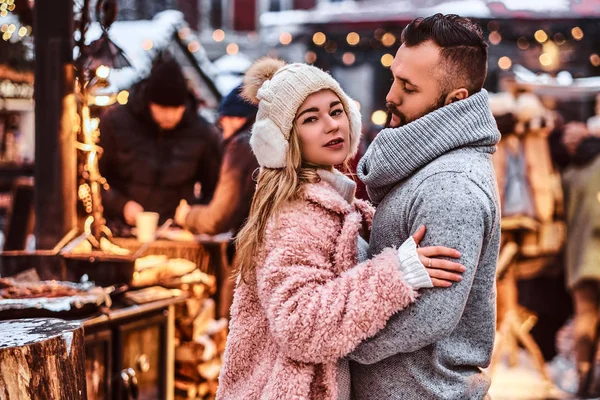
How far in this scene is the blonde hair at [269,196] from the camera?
217cm

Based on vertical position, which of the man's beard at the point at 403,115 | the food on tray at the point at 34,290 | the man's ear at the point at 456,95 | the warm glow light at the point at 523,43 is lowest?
the food on tray at the point at 34,290

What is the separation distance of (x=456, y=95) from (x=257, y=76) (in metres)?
0.67

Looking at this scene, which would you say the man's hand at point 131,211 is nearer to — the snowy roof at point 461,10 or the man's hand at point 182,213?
the man's hand at point 182,213

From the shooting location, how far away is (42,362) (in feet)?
7.34

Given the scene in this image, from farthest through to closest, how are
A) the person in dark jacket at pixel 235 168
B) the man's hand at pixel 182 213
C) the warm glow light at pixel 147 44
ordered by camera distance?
the warm glow light at pixel 147 44 < the man's hand at pixel 182 213 < the person in dark jacket at pixel 235 168

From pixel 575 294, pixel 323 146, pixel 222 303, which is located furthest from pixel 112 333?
pixel 575 294

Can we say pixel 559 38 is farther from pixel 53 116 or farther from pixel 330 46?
pixel 53 116

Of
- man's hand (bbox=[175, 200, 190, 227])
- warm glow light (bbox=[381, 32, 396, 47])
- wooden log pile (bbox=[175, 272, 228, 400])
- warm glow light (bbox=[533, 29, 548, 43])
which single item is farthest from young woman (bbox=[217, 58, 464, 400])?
warm glow light (bbox=[381, 32, 396, 47])

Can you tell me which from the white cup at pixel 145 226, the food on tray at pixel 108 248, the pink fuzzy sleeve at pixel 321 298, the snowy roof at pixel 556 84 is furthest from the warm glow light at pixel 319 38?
the pink fuzzy sleeve at pixel 321 298

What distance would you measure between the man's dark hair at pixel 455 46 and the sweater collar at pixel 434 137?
0.06m

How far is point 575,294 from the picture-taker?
6.50 m

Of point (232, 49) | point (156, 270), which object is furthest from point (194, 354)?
point (232, 49)

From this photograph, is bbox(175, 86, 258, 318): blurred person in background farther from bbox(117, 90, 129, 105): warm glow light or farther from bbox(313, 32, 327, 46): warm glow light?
bbox(313, 32, 327, 46): warm glow light

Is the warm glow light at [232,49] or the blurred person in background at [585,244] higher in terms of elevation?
the warm glow light at [232,49]
